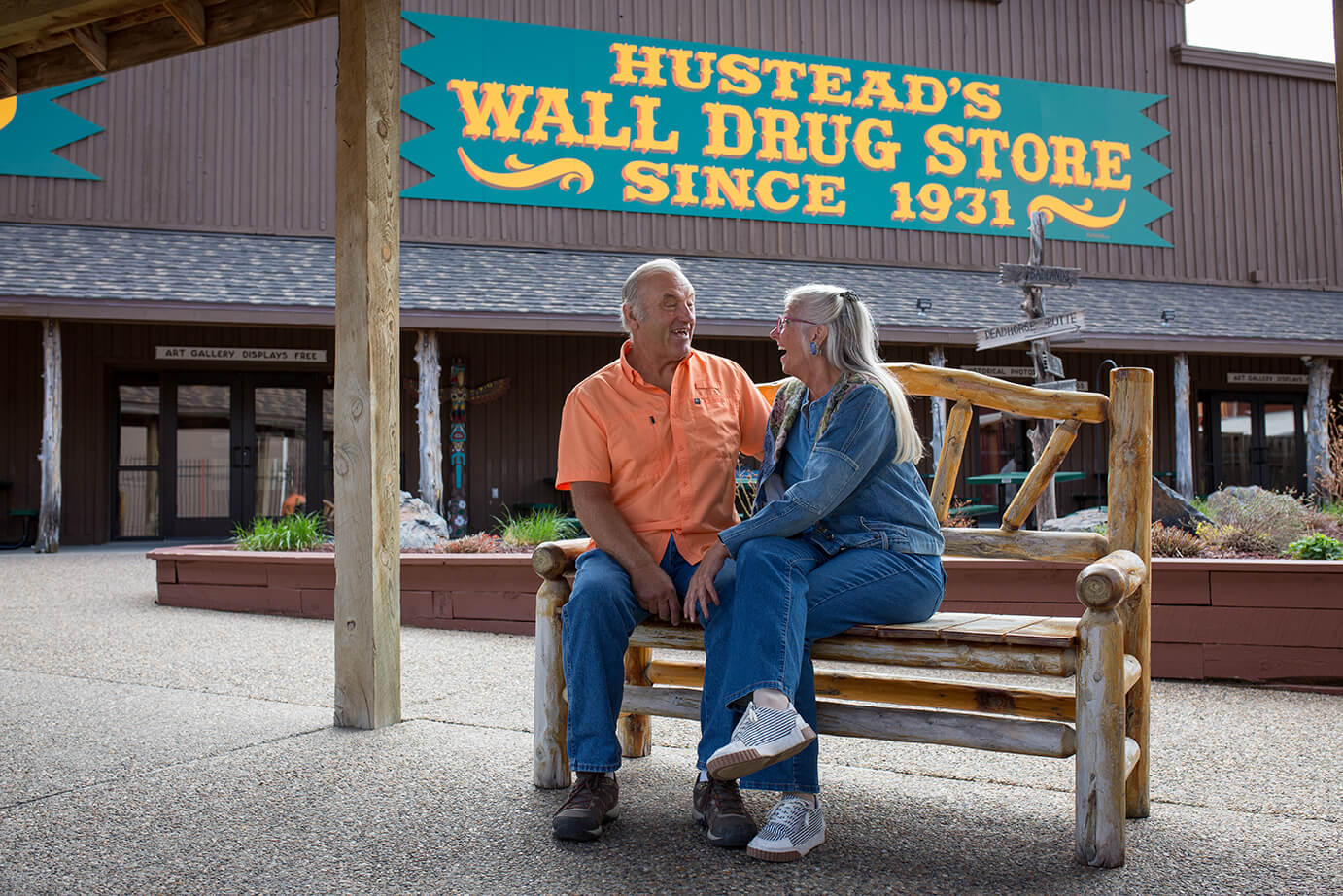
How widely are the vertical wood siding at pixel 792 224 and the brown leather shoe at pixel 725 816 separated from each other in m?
12.0

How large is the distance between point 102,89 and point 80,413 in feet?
13.0

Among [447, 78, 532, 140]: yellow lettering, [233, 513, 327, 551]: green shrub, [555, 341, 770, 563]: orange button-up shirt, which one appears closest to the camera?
[555, 341, 770, 563]: orange button-up shirt

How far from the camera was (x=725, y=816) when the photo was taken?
99.7 inches

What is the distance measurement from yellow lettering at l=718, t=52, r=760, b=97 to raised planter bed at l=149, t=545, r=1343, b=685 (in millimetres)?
10049

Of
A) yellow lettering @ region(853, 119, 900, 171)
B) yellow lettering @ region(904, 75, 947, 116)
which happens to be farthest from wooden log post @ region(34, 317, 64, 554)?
yellow lettering @ region(904, 75, 947, 116)

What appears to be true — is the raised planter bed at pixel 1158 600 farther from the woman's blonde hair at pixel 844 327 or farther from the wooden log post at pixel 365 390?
the woman's blonde hair at pixel 844 327

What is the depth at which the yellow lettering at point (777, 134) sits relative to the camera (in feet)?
48.0

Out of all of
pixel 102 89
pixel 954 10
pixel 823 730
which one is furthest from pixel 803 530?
pixel 954 10

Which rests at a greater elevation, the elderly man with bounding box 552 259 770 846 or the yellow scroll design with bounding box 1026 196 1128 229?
the yellow scroll design with bounding box 1026 196 1128 229

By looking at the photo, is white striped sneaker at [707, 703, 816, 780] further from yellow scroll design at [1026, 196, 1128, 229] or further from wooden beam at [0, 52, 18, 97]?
yellow scroll design at [1026, 196, 1128, 229]

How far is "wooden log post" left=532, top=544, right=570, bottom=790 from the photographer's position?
302cm

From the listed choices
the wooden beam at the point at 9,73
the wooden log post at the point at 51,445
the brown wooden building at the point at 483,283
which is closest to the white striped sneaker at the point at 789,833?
the wooden beam at the point at 9,73

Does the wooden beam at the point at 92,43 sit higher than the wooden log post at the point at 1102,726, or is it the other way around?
the wooden beam at the point at 92,43

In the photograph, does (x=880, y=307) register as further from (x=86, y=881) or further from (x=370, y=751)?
(x=86, y=881)
